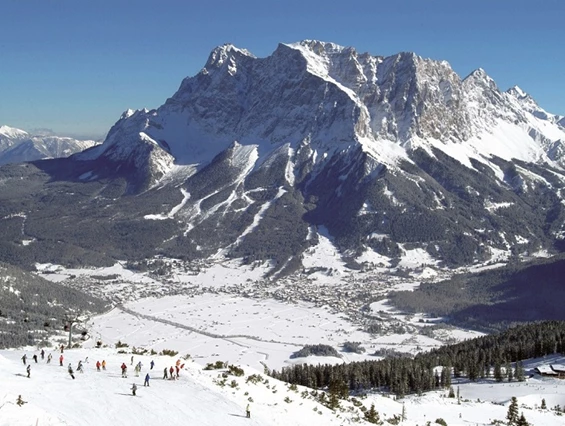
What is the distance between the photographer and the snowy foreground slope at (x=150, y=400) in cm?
4456

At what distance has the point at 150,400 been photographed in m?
49.1

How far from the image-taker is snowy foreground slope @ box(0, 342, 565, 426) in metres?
44.6

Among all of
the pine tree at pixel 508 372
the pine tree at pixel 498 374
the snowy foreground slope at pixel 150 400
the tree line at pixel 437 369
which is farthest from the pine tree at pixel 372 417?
the pine tree at pixel 508 372

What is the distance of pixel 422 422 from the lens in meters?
62.6

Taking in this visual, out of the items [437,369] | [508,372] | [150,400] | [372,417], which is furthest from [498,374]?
[150,400]

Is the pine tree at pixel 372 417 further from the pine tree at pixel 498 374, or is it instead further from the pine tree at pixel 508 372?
the pine tree at pixel 508 372

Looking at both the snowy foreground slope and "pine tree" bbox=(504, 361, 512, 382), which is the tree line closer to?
"pine tree" bbox=(504, 361, 512, 382)

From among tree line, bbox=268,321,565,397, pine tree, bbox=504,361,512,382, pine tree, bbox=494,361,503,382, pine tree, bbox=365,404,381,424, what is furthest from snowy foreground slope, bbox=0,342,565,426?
pine tree, bbox=494,361,503,382

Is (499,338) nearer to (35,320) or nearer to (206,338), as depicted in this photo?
(206,338)

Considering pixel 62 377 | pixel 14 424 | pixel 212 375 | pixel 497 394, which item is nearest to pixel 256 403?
pixel 212 375

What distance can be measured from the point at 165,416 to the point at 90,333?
506ft

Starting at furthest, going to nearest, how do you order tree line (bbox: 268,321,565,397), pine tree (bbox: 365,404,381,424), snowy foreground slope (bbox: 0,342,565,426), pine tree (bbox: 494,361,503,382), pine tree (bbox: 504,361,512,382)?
1. pine tree (bbox: 494,361,503,382)
2. pine tree (bbox: 504,361,512,382)
3. tree line (bbox: 268,321,565,397)
4. pine tree (bbox: 365,404,381,424)
5. snowy foreground slope (bbox: 0,342,565,426)

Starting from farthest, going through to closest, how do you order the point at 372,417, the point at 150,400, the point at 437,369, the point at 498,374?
the point at 437,369, the point at 498,374, the point at 372,417, the point at 150,400

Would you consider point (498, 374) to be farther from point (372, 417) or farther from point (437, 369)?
point (372, 417)
